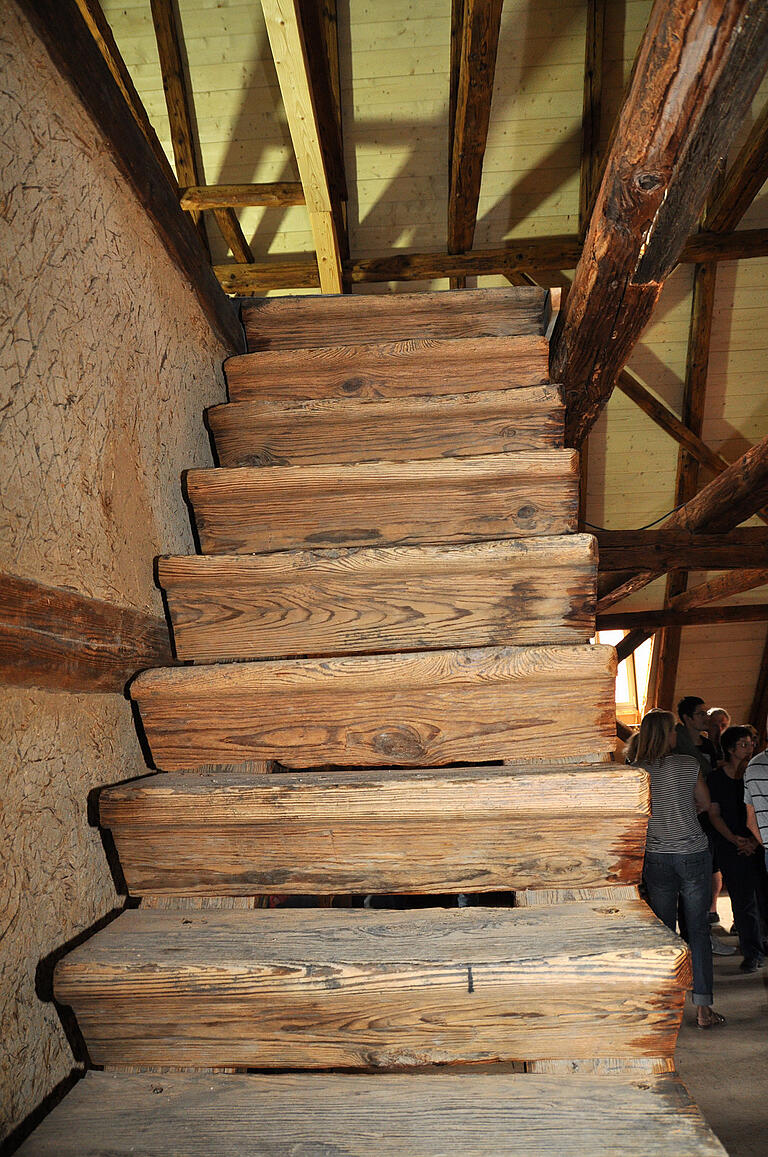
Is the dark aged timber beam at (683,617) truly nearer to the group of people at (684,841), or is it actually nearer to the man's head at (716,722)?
the man's head at (716,722)

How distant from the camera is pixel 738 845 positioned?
424 centimetres

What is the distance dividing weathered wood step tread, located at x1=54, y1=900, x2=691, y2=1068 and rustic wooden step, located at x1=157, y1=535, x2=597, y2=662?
55cm

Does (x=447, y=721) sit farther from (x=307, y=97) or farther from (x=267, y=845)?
(x=307, y=97)

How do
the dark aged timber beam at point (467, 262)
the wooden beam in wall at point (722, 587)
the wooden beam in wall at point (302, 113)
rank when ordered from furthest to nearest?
1. the wooden beam in wall at point (722, 587)
2. the dark aged timber beam at point (467, 262)
3. the wooden beam in wall at point (302, 113)

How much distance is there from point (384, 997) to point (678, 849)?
2824 millimetres

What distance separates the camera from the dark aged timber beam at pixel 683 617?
741 cm

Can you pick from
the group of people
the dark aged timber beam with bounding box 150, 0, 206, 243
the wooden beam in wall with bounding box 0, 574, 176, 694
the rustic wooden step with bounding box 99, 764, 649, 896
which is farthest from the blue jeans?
the dark aged timber beam with bounding box 150, 0, 206, 243

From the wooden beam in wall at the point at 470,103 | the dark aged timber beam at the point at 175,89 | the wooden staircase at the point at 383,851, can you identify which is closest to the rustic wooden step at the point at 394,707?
the wooden staircase at the point at 383,851

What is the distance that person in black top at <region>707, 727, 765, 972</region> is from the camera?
421cm

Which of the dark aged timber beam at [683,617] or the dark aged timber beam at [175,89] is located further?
the dark aged timber beam at [683,617]

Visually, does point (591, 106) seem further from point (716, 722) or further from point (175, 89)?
point (716, 722)

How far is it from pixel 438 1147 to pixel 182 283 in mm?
1757

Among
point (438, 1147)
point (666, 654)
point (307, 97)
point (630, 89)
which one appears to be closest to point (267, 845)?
point (438, 1147)

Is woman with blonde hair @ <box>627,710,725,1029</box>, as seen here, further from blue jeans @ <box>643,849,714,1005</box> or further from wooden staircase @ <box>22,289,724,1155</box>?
wooden staircase @ <box>22,289,724,1155</box>
